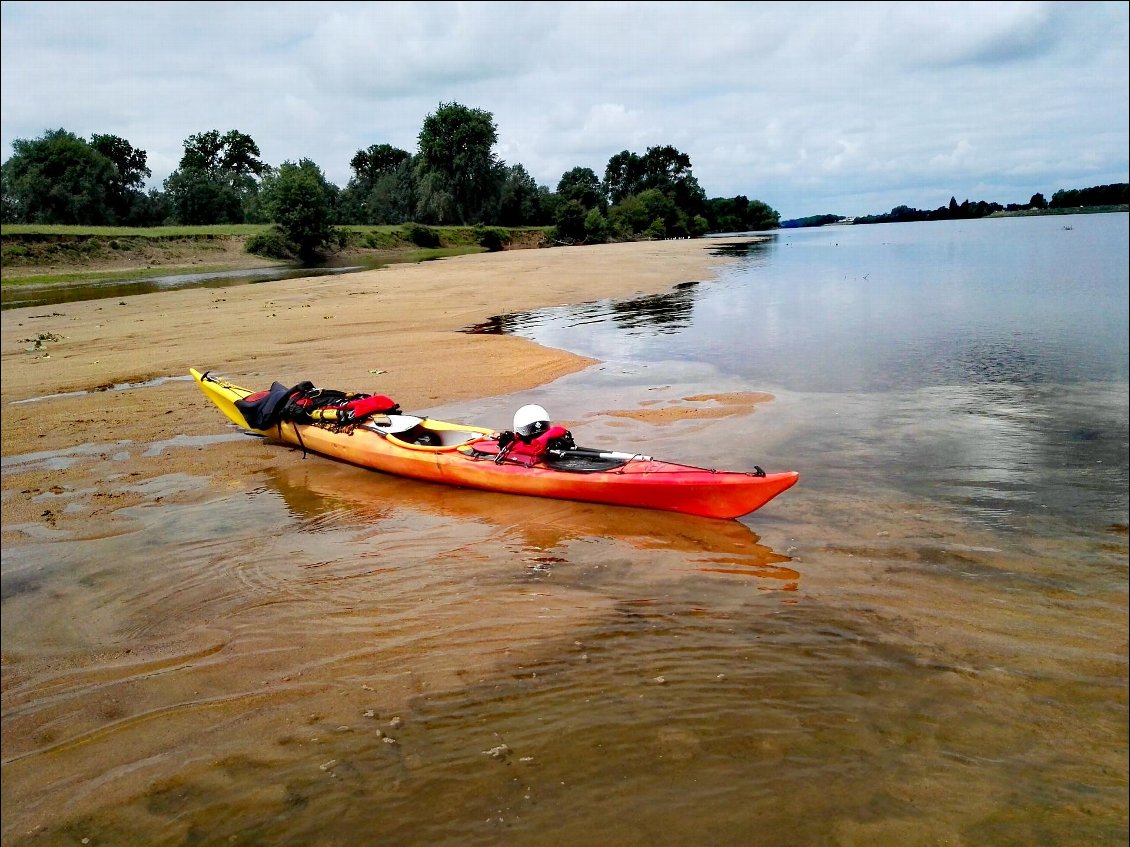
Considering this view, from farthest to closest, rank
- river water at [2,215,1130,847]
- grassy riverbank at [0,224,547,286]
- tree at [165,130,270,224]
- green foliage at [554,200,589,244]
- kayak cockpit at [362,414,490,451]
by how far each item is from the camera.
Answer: green foliage at [554,200,589,244], tree at [165,130,270,224], grassy riverbank at [0,224,547,286], kayak cockpit at [362,414,490,451], river water at [2,215,1130,847]

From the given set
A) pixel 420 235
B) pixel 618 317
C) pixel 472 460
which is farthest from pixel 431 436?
pixel 420 235

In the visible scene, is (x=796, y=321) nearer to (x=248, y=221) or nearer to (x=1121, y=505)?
(x=1121, y=505)

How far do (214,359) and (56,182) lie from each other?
133ft

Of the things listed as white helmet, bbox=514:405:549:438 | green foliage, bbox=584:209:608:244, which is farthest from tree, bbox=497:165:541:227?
white helmet, bbox=514:405:549:438

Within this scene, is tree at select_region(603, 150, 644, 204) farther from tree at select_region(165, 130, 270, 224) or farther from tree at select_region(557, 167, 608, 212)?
tree at select_region(165, 130, 270, 224)

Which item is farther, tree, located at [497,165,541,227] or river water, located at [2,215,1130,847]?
tree, located at [497,165,541,227]

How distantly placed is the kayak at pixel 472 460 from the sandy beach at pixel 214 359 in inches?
25.0

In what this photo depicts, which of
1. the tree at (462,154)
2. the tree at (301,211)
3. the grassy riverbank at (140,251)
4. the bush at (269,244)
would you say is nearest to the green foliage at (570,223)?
the tree at (462,154)

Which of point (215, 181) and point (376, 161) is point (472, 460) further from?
point (376, 161)

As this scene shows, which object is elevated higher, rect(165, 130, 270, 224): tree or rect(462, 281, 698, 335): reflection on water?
rect(165, 130, 270, 224): tree

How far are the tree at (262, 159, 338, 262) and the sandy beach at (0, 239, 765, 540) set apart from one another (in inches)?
901

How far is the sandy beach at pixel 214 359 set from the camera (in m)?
9.19

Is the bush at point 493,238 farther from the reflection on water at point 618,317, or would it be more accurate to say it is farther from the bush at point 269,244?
the reflection on water at point 618,317

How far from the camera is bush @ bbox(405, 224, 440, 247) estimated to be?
60.7 m
